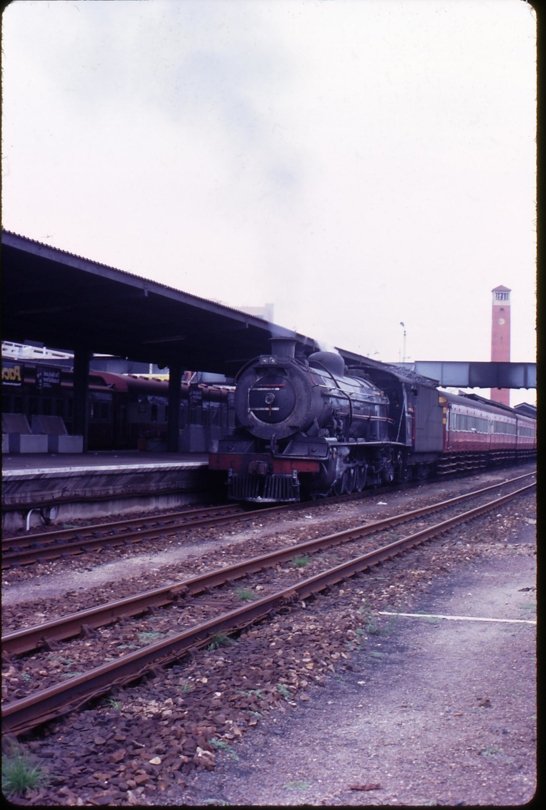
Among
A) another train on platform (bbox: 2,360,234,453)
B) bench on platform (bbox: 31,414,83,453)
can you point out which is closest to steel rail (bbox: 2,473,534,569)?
bench on platform (bbox: 31,414,83,453)

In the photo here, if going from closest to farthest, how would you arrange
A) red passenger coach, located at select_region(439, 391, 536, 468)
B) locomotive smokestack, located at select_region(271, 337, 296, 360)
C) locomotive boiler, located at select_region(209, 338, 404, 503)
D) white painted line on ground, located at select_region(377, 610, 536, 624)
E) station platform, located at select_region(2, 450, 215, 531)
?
white painted line on ground, located at select_region(377, 610, 536, 624), station platform, located at select_region(2, 450, 215, 531), locomotive boiler, located at select_region(209, 338, 404, 503), locomotive smokestack, located at select_region(271, 337, 296, 360), red passenger coach, located at select_region(439, 391, 536, 468)

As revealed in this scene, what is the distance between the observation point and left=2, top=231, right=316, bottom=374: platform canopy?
40.7 ft

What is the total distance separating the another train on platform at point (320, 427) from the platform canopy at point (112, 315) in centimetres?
136

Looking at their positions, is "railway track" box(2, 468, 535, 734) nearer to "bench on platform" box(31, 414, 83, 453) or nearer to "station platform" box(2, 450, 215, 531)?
"station platform" box(2, 450, 215, 531)

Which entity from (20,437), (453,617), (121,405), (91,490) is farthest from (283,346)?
(121,405)

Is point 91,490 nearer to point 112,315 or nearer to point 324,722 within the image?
point 112,315

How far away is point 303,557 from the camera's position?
32.1ft

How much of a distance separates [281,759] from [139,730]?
0.84 metres

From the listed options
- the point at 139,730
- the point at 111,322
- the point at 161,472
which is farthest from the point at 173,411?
the point at 139,730

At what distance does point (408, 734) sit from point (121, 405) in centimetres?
2389

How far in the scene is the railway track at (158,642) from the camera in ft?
14.4

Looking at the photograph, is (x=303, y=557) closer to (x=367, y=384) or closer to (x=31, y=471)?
(x=31, y=471)

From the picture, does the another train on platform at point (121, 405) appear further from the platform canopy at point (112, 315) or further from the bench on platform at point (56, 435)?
the platform canopy at point (112, 315)

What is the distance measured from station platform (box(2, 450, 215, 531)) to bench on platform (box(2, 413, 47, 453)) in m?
5.62
